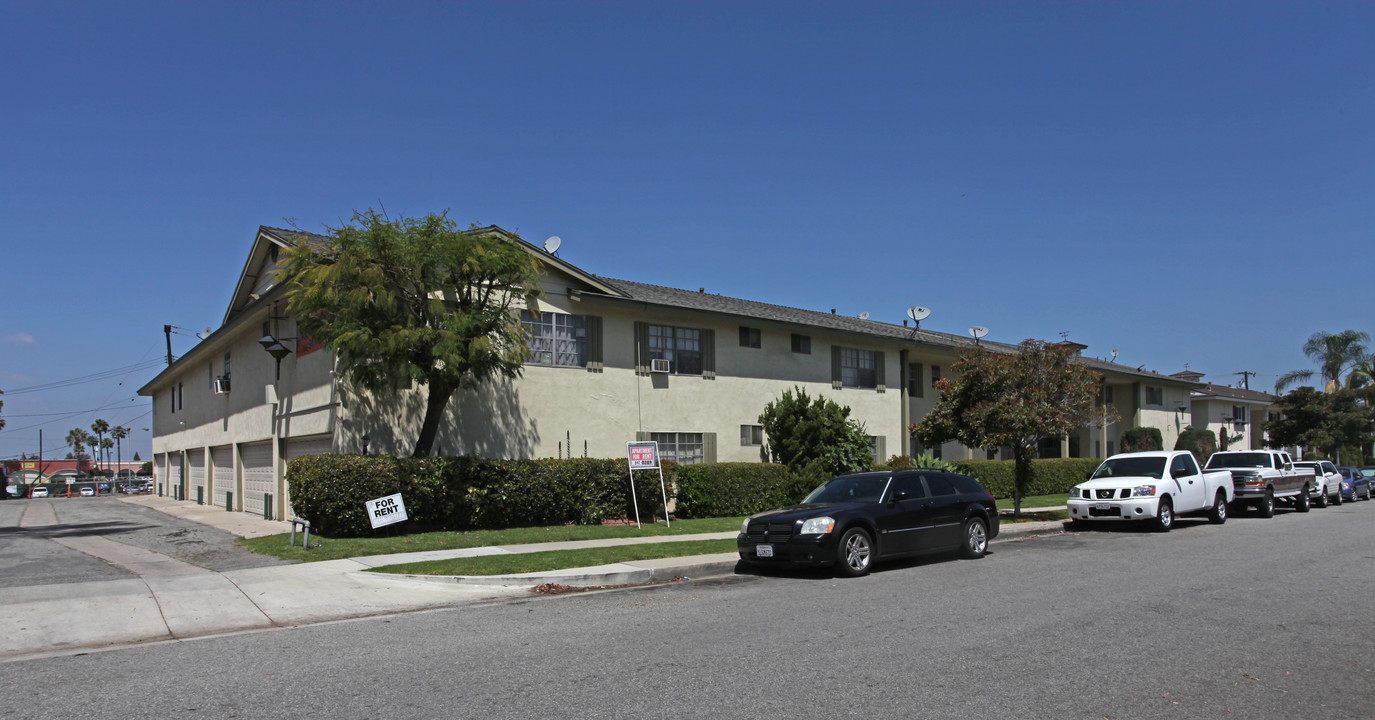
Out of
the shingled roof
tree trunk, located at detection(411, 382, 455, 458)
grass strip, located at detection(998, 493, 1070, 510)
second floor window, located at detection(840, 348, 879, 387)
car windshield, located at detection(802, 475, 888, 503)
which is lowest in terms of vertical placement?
grass strip, located at detection(998, 493, 1070, 510)

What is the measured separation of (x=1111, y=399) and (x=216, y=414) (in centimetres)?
3726

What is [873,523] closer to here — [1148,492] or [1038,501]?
[1148,492]

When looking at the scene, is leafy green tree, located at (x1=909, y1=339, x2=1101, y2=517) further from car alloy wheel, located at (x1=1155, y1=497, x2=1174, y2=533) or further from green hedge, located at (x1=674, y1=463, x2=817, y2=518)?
green hedge, located at (x1=674, y1=463, x2=817, y2=518)

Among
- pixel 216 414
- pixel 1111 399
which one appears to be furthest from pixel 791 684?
pixel 1111 399

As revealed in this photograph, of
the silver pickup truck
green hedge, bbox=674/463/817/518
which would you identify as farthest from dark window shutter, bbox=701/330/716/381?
the silver pickup truck

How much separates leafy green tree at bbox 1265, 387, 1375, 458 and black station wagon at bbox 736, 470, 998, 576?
129 feet

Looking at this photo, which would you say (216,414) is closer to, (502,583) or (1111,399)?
(502,583)

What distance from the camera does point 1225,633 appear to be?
25.9 ft

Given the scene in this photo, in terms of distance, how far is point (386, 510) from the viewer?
15.8 meters

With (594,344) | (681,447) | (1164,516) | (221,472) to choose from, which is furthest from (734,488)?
(221,472)

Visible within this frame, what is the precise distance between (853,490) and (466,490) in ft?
25.9

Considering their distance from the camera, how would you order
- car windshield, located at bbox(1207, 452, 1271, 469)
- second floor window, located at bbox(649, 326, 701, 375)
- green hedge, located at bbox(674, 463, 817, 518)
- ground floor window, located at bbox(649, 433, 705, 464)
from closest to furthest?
green hedge, located at bbox(674, 463, 817, 518) < ground floor window, located at bbox(649, 433, 705, 464) < second floor window, located at bbox(649, 326, 701, 375) < car windshield, located at bbox(1207, 452, 1271, 469)

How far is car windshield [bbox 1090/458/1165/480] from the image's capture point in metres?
19.3

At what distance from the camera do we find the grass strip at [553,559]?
12258 mm
